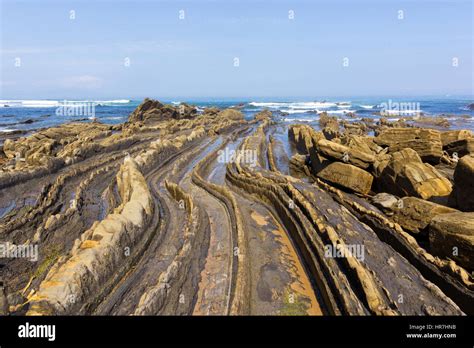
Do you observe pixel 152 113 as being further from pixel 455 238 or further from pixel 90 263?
pixel 455 238

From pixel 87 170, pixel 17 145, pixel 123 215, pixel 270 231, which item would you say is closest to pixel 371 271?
pixel 270 231

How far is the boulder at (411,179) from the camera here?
15062 mm

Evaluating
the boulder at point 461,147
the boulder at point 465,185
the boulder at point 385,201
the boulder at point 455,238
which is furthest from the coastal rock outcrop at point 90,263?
the boulder at point 461,147

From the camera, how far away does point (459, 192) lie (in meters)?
12.4

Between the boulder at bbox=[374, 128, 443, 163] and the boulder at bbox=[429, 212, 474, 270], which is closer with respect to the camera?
the boulder at bbox=[429, 212, 474, 270]

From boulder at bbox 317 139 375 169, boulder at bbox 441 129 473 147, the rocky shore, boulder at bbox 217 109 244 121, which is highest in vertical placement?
boulder at bbox 217 109 244 121

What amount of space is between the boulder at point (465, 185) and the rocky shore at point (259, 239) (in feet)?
0.21

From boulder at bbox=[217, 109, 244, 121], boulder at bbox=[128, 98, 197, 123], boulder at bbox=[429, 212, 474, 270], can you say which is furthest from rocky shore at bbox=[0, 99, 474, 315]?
boulder at bbox=[217, 109, 244, 121]

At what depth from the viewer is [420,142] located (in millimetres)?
20562

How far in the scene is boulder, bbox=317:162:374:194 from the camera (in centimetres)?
1875

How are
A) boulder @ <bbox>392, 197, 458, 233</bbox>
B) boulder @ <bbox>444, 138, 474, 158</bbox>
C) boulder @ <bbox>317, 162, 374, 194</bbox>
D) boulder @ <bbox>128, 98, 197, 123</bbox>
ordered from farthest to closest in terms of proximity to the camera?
boulder @ <bbox>128, 98, 197, 123</bbox> → boulder @ <bbox>444, 138, 474, 158</bbox> → boulder @ <bbox>317, 162, 374, 194</bbox> → boulder @ <bbox>392, 197, 458, 233</bbox>

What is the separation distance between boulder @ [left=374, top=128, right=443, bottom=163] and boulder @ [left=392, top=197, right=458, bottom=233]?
834 centimetres

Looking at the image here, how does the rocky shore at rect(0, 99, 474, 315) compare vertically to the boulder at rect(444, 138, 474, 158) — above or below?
below

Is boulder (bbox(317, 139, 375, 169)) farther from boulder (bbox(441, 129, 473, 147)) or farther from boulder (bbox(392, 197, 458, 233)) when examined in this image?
boulder (bbox(441, 129, 473, 147))
